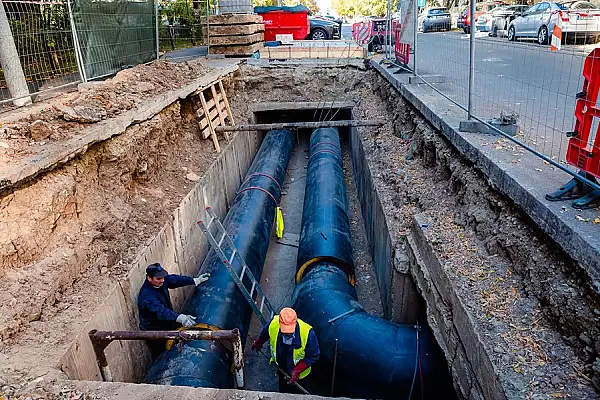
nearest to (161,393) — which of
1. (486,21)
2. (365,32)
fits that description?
(486,21)

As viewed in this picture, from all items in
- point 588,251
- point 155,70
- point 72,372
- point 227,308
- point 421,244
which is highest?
point 155,70

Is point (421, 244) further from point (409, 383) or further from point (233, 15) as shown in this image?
point (233, 15)

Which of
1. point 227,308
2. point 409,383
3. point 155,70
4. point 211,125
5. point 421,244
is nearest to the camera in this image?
point 409,383

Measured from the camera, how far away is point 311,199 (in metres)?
8.38

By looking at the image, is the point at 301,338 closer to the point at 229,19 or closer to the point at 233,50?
the point at 233,50

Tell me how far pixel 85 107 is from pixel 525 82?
691 cm

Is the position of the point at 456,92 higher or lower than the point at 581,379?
higher

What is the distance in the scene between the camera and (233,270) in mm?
5645

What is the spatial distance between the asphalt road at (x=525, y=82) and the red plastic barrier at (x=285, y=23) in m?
7.78

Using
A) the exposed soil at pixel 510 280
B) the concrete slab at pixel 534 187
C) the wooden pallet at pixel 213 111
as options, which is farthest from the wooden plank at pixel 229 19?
the exposed soil at pixel 510 280

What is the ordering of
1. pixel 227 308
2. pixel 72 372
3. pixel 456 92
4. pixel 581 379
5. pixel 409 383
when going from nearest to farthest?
pixel 581 379 → pixel 72 372 → pixel 409 383 → pixel 227 308 → pixel 456 92

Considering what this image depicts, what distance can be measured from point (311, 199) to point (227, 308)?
3.20 metres

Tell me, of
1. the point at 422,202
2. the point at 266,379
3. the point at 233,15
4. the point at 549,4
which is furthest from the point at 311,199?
the point at 549,4

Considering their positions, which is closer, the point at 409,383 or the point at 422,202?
the point at 409,383
